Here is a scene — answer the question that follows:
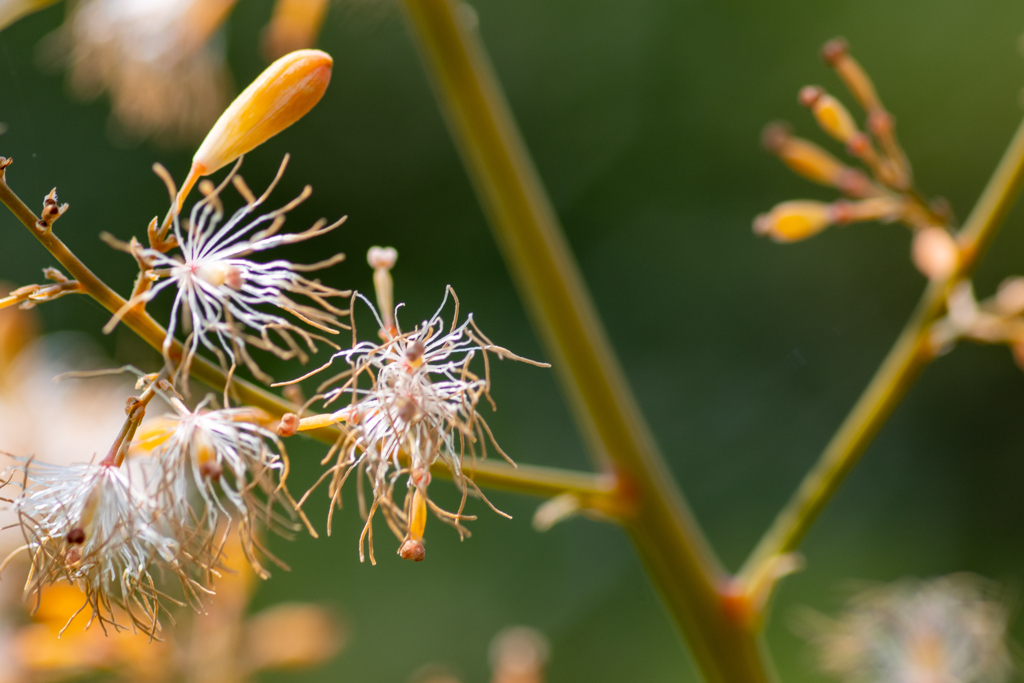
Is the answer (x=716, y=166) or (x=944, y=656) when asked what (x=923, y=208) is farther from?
(x=716, y=166)

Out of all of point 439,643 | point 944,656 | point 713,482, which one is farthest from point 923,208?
point 713,482

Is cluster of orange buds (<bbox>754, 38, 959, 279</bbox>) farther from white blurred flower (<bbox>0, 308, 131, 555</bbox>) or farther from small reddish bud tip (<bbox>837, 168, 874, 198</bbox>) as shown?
white blurred flower (<bbox>0, 308, 131, 555</bbox>)

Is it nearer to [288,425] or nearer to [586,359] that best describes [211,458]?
[288,425]

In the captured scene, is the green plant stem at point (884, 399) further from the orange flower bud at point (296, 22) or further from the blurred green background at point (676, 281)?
the blurred green background at point (676, 281)

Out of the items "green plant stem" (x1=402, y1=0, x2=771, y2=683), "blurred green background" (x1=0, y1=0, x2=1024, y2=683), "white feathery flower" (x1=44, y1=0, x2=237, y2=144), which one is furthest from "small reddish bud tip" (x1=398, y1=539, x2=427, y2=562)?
"blurred green background" (x1=0, y1=0, x2=1024, y2=683)

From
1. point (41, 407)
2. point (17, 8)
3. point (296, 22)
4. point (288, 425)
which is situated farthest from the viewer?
point (41, 407)

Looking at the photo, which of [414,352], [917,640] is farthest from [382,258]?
[917,640]

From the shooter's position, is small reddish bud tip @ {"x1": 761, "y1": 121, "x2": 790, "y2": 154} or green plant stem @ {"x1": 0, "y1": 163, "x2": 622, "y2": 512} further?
small reddish bud tip @ {"x1": 761, "y1": 121, "x2": 790, "y2": 154}

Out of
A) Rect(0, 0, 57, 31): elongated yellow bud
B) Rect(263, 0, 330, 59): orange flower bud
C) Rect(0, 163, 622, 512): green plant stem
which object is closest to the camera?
Rect(0, 163, 622, 512): green plant stem
